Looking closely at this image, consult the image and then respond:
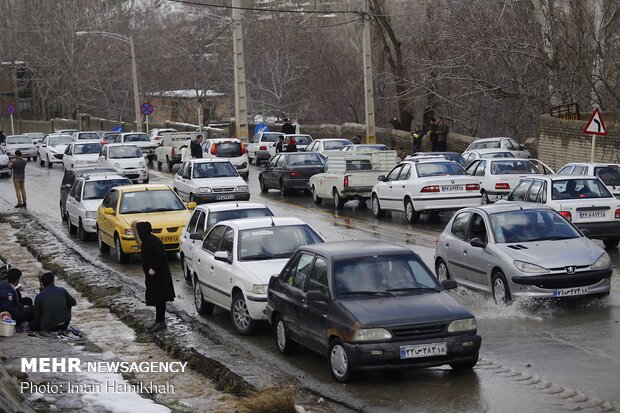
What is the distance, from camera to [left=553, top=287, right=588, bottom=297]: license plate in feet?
49.7

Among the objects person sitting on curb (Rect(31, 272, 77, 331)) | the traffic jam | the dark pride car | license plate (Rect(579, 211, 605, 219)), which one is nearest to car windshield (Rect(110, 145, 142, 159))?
the traffic jam

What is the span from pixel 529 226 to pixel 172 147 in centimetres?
3629

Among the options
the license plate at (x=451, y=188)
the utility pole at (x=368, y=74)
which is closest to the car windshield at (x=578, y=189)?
the license plate at (x=451, y=188)

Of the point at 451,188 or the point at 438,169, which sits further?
the point at 438,169

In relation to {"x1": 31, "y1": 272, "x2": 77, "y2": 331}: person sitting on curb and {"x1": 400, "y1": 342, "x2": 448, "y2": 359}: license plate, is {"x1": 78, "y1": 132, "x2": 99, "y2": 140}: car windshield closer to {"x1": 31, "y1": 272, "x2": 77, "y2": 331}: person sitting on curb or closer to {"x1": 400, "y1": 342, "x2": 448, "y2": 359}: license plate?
{"x1": 31, "y1": 272, "x2": 77, "y2": 331}: person sitting on curb

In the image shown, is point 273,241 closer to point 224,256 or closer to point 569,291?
point 224,256

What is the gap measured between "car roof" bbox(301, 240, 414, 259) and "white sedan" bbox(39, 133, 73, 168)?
44.6m

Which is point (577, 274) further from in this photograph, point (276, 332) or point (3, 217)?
point (3, 217)

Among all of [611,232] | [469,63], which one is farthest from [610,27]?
[611,232]

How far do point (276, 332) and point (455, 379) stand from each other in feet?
9.00

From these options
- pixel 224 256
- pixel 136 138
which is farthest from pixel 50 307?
pixel 136 138

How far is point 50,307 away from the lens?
50.1ft

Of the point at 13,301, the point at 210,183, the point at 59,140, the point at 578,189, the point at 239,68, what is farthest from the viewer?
the point at 59,140

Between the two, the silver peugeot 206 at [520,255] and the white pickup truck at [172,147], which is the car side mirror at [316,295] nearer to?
the silver peugeot 206 at [520,255]
